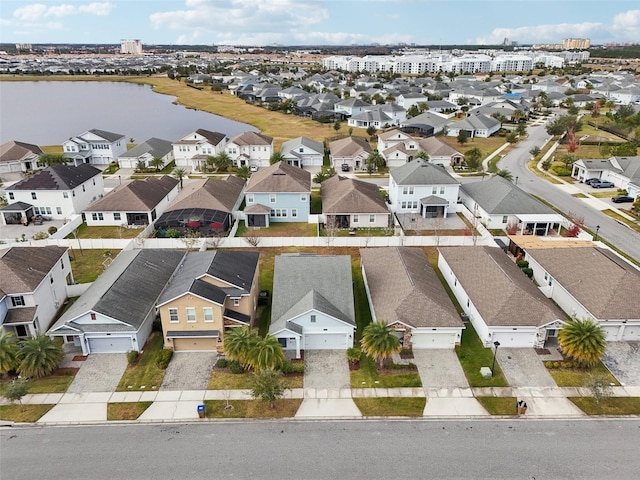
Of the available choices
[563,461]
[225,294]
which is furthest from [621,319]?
[225,294]

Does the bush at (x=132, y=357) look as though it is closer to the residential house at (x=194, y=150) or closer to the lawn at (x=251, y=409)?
the lawn at (x=251, y=409)

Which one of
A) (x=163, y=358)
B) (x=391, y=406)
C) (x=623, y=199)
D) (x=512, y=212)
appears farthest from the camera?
(x=623, y=199)

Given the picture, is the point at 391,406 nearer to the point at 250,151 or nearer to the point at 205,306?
the point at 205,306

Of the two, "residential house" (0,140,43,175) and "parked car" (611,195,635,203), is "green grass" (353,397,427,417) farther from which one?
"residential house" (0,140,43,175)

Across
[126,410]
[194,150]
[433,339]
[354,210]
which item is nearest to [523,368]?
[433,339]

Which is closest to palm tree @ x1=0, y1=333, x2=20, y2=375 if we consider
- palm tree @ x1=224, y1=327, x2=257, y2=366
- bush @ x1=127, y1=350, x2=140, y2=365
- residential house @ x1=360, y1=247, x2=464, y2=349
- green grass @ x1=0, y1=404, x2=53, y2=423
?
green grass @ x1=0, y1=404, x2=53, y2=423

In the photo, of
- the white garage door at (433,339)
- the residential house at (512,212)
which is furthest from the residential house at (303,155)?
the white garage door at (433,339)

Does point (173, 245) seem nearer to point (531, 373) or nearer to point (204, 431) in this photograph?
point (204, 431)
